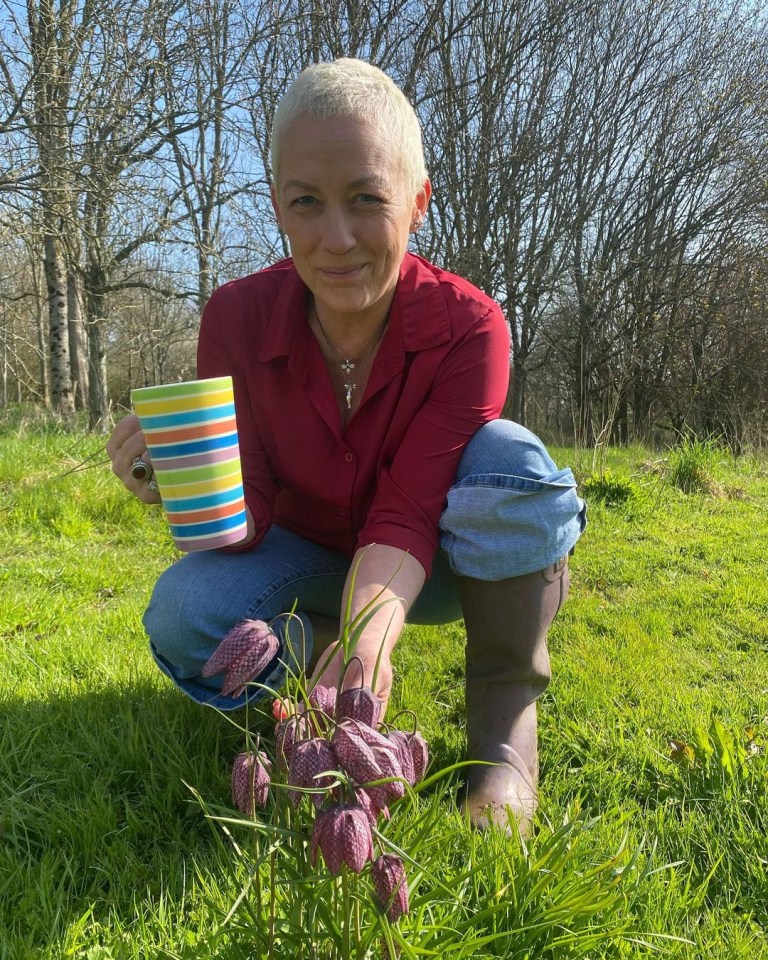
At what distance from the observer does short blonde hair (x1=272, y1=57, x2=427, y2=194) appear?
153cm

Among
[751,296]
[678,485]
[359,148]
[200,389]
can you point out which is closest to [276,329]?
[359,148]

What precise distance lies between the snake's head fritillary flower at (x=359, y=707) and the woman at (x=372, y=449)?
1.93 feet

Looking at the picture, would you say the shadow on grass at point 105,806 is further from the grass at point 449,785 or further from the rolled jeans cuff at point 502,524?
the rolled jeans cuff at point 502,524

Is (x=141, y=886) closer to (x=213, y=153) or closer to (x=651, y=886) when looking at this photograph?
(x=651, y=886)

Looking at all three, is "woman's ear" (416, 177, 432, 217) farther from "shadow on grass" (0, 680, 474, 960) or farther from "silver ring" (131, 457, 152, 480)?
"shadow on grass" (0, 680, 474, 960)

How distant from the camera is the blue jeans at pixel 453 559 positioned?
170 cm

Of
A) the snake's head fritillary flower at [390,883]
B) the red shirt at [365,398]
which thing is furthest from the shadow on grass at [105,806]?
the red shirt at [365,398]

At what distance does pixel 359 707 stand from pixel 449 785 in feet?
3.44

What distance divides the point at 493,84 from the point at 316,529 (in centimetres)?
828

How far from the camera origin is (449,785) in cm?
175

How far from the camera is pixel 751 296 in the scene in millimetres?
12125

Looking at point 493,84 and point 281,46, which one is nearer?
point 281,46

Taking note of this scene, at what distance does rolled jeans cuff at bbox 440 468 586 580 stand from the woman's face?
53 cm

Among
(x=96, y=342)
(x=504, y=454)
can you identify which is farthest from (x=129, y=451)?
(x=96, y=342)
